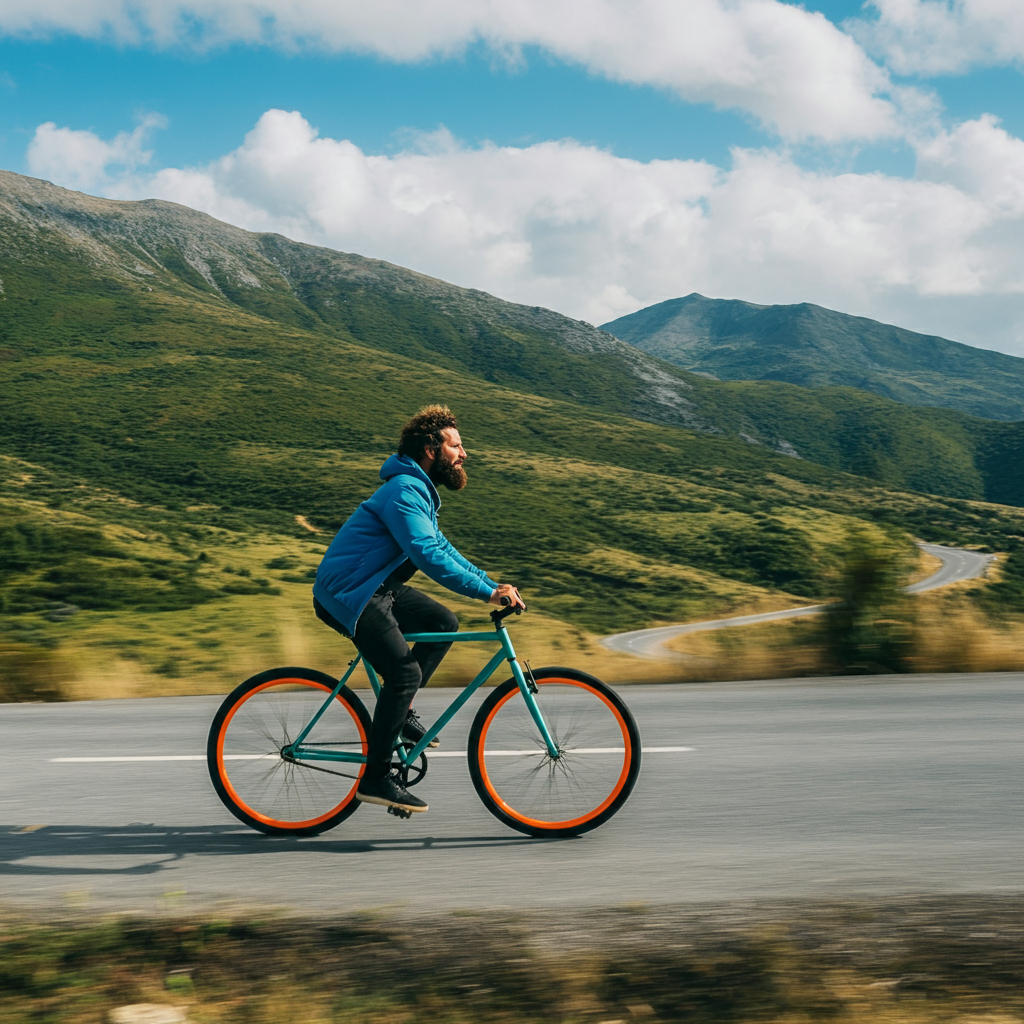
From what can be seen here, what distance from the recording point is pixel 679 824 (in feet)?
15.0

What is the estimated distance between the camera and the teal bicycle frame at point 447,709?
4473mm

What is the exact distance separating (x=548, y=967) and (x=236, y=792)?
83.0 inches

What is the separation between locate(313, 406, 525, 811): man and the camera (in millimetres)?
4270

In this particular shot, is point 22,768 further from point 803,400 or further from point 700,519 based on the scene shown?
point 803,400

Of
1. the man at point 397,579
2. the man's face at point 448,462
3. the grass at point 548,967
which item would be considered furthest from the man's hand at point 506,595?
the grass at point 548,967

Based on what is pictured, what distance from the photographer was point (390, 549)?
4371 millimetres

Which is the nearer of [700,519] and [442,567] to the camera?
[442,567]

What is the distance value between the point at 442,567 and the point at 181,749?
9.46 feet

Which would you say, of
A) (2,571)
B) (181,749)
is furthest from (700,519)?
(181,749)

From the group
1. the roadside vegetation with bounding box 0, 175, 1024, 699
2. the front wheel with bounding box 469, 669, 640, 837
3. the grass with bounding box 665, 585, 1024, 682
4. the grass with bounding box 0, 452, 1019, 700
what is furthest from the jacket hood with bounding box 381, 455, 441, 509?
the grass with bounding box 665, 585, 1024, 682

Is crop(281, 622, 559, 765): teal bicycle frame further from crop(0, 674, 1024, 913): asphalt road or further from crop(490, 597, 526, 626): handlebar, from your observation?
crop(0, 674, 1024, 913): asphalt road

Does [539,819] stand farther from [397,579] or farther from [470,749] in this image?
[397,579]

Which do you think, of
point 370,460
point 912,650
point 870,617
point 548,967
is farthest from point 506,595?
point 370,460

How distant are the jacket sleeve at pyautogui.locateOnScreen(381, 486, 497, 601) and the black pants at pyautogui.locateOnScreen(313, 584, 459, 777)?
171 millimetres
